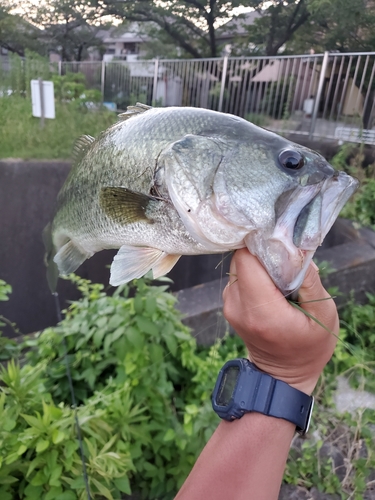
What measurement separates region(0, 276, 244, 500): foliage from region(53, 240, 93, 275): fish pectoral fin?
514 mm

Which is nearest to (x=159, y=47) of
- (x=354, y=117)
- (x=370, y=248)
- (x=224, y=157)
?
(x=354, y=117)

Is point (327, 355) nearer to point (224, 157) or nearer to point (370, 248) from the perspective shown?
point (224, 157)

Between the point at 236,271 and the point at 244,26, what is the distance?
30.5 ft

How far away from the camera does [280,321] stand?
837 millimetres

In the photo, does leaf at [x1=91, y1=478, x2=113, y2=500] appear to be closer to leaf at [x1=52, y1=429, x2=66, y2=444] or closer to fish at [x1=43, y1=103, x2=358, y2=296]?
leaf at [x1=52, y1=429, x2=66, y2=444]

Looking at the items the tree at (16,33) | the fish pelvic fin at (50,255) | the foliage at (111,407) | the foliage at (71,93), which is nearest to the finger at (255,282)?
the fish pelvic fin at (50,255)

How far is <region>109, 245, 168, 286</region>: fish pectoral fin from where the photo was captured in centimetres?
97

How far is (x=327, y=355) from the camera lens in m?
0.96

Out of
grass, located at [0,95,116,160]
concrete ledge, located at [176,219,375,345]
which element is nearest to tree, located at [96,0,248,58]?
grass, located at [0,95,116,160]

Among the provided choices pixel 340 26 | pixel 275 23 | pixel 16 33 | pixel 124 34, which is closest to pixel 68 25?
pixel 124 34

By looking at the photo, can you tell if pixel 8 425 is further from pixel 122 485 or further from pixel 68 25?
pixel 68 25

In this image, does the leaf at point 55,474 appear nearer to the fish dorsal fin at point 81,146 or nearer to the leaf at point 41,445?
the leaf at point 41,445

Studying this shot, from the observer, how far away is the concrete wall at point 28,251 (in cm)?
373

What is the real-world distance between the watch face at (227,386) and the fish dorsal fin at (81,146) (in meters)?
0.79
